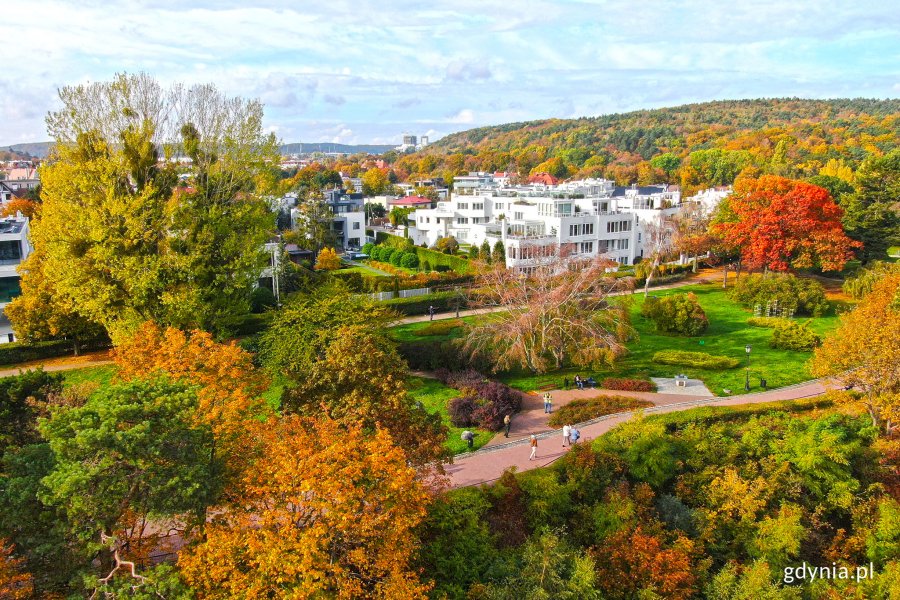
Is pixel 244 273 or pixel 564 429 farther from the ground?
pixel 244 273

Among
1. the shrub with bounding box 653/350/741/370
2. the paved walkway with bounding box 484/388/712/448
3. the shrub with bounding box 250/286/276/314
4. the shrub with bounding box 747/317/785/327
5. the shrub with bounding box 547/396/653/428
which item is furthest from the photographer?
the shrub with bounding box 250/286/276/314

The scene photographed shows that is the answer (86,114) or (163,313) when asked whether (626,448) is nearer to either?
(163,313)

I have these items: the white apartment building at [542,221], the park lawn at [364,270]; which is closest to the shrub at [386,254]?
the park lawn at [364,270]

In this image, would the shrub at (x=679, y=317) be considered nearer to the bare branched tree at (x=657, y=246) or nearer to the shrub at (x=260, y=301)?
the bare branched tree at (x=657, y=246)

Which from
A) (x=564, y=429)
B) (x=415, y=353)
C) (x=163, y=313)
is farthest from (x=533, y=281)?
(x=163, y=313)

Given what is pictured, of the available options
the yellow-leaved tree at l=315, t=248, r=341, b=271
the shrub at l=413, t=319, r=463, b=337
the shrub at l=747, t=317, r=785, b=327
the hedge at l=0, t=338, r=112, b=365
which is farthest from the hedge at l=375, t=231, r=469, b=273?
the hedge at l=0, t=338, r=112, b=365

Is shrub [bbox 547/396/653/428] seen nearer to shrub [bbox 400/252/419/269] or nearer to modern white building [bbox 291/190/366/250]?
shrub [bbox 400/252/419/269]
